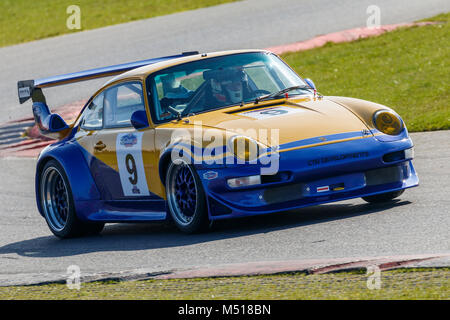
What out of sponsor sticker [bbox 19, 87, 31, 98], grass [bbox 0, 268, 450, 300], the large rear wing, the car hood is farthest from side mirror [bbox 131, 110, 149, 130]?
grass [bbox 0, 268, 450, 300]

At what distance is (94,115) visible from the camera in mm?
8664

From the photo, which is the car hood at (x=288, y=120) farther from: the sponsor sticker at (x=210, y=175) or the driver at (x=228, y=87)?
the sponsor sticker at (x=210, y=175)

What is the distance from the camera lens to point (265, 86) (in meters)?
8.07

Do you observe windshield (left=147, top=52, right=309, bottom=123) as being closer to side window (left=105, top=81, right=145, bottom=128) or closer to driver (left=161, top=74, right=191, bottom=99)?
driver (left=161, top=74, right=191, bottom=99)

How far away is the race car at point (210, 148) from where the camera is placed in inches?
271

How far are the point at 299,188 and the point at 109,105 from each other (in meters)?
2.35

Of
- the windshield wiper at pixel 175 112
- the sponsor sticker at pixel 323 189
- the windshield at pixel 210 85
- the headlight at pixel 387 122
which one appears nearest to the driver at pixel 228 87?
the windshield at pixel 210 85

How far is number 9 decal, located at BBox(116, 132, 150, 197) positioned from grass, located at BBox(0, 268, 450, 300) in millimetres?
1905

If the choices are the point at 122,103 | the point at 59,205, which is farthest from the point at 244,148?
the point at 59,205

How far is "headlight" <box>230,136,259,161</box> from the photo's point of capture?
22.4 ft

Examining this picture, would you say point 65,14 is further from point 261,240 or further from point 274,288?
point 274,288

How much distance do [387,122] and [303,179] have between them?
38.8 inches

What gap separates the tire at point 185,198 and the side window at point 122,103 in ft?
3.08

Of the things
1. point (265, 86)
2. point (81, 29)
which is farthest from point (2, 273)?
point (81, 29)
